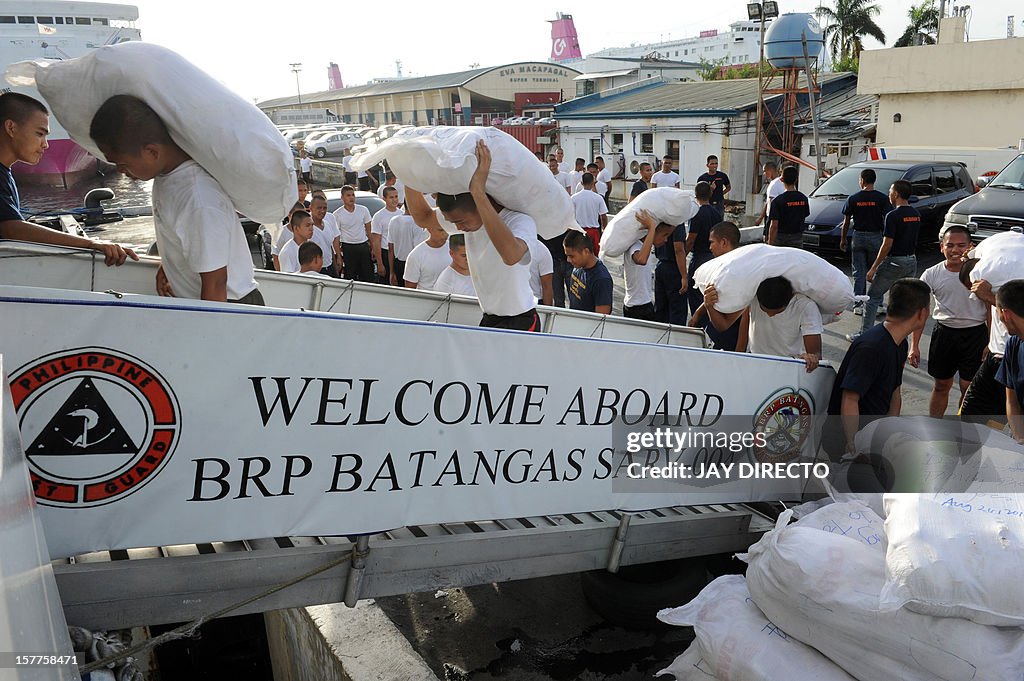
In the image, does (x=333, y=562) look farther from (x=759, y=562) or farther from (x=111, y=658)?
(x=759, y=562)

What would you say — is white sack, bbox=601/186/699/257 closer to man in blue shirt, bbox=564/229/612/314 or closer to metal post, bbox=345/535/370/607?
man in blue shirt, bbox=564/229/612/314

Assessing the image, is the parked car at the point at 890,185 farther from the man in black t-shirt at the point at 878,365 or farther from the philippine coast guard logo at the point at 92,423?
the philippine coast guard logo at the point at 92,423

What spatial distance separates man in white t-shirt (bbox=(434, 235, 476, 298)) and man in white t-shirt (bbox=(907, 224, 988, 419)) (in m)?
3.31

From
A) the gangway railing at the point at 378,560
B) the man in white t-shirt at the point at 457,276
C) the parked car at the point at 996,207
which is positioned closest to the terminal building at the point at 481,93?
the parked car at the point at 996,207

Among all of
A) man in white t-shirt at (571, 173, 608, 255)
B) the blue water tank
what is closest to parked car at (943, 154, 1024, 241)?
man in white t-shirt at (571, 173, 608, 255)

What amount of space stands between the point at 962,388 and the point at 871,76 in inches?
673

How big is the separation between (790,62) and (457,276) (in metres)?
17.3

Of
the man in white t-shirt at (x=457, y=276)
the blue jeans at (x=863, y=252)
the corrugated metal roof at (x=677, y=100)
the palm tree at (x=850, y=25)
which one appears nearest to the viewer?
the man in white t-shirt at (x=457, y=276)

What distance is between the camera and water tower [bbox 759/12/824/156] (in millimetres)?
19078

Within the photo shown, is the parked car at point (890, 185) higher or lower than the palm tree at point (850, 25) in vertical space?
lower

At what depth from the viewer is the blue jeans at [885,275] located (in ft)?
25.2

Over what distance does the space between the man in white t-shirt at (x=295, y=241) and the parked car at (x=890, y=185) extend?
8198mm

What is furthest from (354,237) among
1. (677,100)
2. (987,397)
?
(677,100)

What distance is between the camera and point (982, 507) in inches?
110
